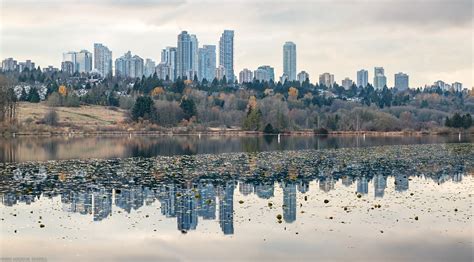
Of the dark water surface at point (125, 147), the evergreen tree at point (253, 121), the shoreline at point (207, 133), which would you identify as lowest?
the dark water surface at point (125, 147)

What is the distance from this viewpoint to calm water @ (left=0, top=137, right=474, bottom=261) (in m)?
19.8

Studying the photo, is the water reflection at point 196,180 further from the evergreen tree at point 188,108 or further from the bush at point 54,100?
the bush at point 54,100

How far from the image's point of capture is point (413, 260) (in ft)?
61.6

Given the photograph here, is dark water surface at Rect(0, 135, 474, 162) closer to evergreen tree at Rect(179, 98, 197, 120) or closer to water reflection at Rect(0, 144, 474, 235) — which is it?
water reflection at Rect(0, 144, 474, 235)

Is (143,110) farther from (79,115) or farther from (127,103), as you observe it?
(127,103)

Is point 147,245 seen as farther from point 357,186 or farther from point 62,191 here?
point 357,186

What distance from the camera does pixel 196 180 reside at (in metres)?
37.8

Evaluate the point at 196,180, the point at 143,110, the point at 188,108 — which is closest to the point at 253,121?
the point at 188,108

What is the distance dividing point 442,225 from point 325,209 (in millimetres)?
5437

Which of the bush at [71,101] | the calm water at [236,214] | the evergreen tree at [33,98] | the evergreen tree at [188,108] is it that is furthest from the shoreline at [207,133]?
the calm water at [236,214]

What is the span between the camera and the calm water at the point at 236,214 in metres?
19.8

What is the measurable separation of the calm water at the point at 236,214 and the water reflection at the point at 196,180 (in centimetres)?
8

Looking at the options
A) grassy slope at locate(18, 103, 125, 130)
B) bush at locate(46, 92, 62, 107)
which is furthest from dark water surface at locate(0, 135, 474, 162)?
bush at locate(46, 92, 62, 107)

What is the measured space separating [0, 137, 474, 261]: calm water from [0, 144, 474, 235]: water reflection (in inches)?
3.2
